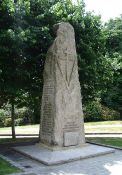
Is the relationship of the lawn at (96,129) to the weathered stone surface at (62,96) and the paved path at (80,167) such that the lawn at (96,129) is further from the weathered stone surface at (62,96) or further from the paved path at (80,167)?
the paved path at (80,167)

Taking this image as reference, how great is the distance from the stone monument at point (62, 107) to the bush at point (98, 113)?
23.9 metres

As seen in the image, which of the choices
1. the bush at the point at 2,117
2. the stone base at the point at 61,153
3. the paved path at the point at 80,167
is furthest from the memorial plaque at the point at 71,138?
the bush at the point at 2,117

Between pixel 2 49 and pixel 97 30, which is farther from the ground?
pixel 97 30

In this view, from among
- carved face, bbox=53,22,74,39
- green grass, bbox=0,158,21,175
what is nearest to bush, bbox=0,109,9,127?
carved face, bbox=53,22,74,39

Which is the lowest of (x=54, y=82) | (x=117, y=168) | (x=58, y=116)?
(x=117, y=168)

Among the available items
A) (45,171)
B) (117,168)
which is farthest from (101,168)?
(45,171)

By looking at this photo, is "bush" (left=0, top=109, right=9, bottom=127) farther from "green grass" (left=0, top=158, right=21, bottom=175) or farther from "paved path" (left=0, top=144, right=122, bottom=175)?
"green grass" (left=0, top=158, right=21, bottom=175)

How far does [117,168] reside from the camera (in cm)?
1267

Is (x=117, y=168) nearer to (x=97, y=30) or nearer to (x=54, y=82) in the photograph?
(x=54, y=82)

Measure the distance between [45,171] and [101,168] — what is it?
2.18 meters

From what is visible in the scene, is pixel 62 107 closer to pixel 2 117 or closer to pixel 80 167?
pixel 80 167

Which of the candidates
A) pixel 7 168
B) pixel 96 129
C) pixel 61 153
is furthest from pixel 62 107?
pixel 96 129

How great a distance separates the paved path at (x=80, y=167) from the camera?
12086 millimetres

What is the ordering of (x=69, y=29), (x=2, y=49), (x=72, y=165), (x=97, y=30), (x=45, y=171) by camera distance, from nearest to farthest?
(x=45, y=171) → (x=72, y=165) → (x=2, y=49) → (x=69, y=29) → (x=97, y=30)
